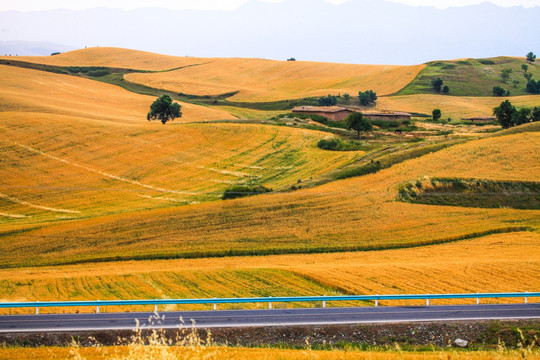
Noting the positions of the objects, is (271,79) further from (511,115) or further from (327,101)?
(511,115)

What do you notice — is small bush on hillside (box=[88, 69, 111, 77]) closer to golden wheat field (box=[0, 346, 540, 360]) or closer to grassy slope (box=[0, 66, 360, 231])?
grassy slope (box=[0, 66, 360, 231])

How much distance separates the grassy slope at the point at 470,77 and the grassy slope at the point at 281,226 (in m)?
107

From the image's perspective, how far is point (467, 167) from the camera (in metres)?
63.1

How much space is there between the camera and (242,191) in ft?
195

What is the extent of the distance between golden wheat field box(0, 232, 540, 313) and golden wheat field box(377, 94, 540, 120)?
9808cm

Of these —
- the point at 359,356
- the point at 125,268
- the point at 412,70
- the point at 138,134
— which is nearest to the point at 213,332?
the point at 359,356

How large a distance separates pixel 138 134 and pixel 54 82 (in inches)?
2680

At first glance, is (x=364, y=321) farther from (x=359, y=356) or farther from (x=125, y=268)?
(x=125, y=268)

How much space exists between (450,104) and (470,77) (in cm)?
3697

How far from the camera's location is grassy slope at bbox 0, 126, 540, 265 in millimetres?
45531

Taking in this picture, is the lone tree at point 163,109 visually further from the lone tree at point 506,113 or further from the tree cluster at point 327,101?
the lone tree at point 506,113

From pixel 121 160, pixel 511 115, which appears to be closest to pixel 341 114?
pixel 511 115

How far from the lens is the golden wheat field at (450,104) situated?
449 ft

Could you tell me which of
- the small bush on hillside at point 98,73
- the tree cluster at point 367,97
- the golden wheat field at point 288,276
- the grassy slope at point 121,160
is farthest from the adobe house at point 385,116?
the small bush on hillside at point 98,73
